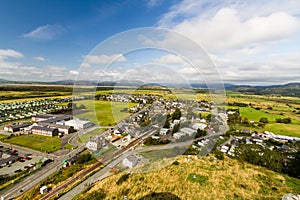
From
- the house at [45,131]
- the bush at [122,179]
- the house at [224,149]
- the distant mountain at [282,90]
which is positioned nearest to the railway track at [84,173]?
the bush at [122,179]

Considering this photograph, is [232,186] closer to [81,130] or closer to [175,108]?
[175,108]

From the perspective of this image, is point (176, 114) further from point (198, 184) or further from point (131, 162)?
point (198, 184)

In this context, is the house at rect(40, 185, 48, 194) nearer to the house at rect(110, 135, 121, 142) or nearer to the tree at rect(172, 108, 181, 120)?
the house at rect(110, 135, 121, 142)

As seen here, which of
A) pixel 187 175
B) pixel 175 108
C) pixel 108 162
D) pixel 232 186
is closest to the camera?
pixel 232 186

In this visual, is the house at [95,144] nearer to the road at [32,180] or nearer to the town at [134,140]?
the town at [134,140]

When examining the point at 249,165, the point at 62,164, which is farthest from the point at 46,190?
the point at 249,165

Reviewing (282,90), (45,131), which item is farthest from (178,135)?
(282,90)
